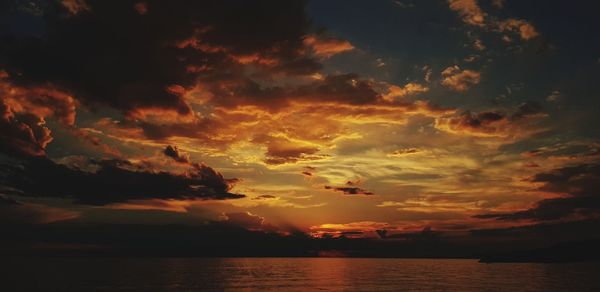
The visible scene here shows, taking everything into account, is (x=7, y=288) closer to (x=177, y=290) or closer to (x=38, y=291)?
(x=38, y=291)

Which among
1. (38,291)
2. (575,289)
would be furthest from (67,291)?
(575,289)

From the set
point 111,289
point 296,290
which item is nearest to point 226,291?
point 296,290

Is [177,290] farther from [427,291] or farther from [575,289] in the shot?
[575,289]

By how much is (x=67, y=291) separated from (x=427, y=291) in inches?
2914

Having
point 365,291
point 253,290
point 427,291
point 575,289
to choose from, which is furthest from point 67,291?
point 575,289

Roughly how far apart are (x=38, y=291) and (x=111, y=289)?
1376cm

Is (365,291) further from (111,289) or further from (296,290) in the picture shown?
(111,289)

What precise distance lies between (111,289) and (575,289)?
10063cm

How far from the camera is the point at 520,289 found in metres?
94.8

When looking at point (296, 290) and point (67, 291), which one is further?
point (296, 290)

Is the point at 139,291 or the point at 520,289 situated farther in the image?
the point at 520,289

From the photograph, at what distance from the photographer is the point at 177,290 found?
3556 inches

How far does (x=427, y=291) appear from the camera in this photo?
89.3m

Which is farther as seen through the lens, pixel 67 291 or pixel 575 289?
pixel 575 289
